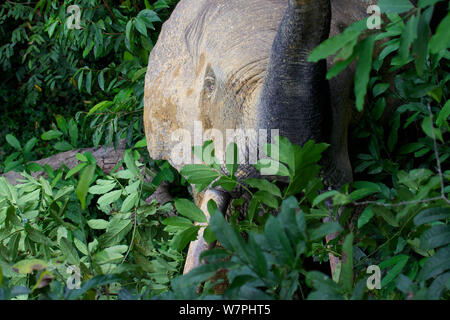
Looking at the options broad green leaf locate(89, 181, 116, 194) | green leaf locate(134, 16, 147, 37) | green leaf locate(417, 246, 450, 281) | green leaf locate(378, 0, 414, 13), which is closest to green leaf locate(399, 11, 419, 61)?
green leaf locate(378, 0, 414, 13)

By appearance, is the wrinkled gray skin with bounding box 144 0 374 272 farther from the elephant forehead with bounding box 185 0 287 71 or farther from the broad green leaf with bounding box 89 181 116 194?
the broad green leaf with bounding box 89 181 116 194

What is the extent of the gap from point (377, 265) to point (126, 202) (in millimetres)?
819

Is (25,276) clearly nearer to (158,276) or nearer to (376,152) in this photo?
(158,276)

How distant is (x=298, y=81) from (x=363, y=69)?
1.48 ft

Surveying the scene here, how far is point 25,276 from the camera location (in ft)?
4.85

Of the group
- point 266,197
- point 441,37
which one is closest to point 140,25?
point 266,197

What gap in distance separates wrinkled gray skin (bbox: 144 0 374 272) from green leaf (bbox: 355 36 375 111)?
334 mm

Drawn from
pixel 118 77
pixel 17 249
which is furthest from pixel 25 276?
pixel 118 77

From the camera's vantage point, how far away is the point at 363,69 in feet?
2.65

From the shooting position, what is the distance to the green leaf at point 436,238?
1.05 meters

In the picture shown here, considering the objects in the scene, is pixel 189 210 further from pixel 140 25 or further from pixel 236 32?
pixel 140 25

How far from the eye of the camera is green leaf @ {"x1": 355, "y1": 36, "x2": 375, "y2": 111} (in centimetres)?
80

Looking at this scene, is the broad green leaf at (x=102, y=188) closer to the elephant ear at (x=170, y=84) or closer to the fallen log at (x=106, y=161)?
the elephant ear at (x=170, y=84)
